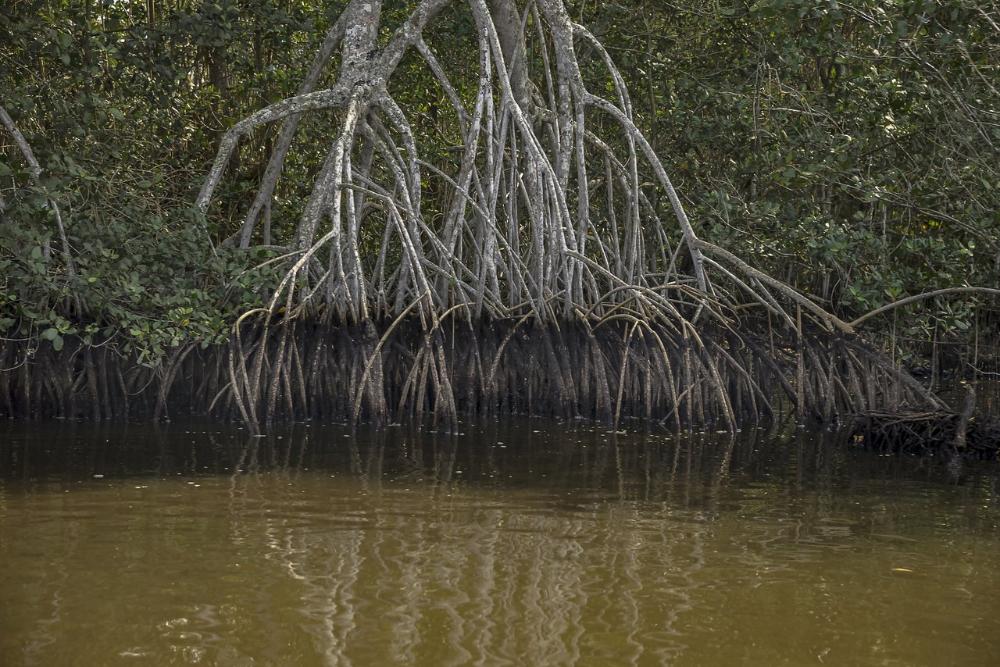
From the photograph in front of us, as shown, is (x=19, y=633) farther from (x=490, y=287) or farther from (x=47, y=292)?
(x=490, y=287)

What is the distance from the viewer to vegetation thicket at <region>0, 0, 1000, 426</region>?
8367mm

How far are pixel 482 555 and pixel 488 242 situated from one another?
13.9ft

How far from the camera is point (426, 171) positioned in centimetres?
1262

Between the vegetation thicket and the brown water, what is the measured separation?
895 mm

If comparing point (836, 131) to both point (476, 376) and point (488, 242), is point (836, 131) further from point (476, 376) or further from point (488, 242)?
point (476, 376)

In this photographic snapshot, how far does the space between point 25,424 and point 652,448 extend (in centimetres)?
388

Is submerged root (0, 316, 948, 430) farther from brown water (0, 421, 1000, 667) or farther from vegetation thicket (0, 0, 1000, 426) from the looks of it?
brown water (0, 421, 1000, 667)

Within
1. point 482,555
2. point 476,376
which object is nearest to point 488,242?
point 476,376

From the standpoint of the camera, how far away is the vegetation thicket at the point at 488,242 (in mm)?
8367

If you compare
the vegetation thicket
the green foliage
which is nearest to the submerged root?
the vegetation thicket

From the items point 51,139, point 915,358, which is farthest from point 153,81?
point 915,358

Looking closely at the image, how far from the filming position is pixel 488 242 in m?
9.34

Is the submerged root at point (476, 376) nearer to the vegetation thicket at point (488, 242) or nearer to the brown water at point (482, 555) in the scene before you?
the vegetation thicket at point (488, 242)

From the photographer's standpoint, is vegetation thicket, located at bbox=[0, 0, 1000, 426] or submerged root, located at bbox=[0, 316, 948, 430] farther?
submerged root, located at bbox=[0, 316, 948, 430]
